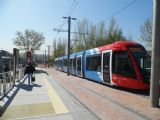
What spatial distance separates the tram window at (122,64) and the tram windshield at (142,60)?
417mm

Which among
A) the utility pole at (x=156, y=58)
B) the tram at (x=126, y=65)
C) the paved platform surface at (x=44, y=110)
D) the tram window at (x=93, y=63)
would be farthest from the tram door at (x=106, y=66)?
the utility pole at (x=156, y=58)

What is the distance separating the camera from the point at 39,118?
8.98m

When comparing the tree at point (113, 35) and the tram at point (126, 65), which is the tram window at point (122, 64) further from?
the tree at point (113, 35)

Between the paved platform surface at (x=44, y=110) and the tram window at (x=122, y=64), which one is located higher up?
the tram window at (x=122, y=64)

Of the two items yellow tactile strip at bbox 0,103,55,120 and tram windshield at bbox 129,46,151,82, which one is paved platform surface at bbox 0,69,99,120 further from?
tram windshield at bbox 129,46,151,82

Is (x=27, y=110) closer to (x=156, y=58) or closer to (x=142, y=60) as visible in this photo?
(x=156, y=58)

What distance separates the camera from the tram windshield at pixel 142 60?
51.5ft

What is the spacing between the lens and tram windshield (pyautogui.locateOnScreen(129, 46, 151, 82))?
15695 mm

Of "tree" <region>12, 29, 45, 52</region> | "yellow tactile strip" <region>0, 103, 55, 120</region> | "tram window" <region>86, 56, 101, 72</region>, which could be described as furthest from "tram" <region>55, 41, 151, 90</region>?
"tree" <region>12, 29, 45, 52</region>

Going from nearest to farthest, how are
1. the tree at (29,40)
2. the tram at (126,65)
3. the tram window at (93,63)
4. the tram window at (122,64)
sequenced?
the tram at (126,65) → the tram window at (122,64) → the tram window at (93,63) → the tree at (29,40)

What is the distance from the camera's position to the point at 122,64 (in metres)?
16.7

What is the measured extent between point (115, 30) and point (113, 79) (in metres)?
34.6

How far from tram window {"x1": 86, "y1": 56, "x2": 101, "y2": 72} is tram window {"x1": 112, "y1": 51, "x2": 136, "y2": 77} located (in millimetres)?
3780

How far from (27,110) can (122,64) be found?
7671 millimetres
